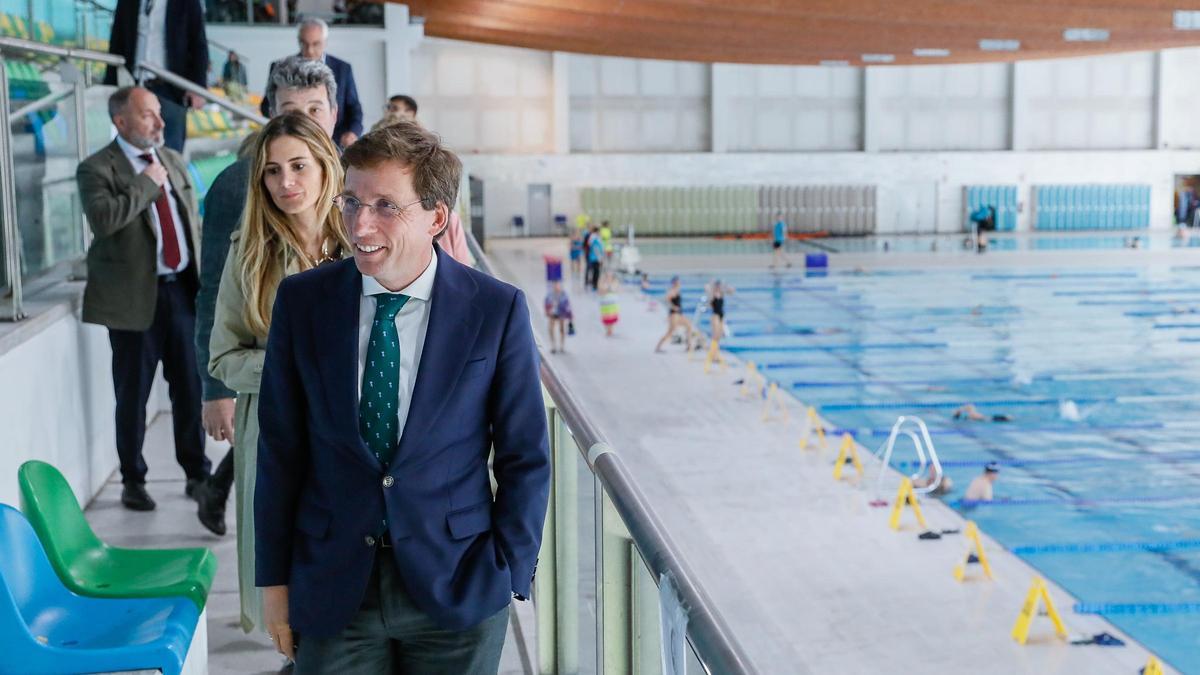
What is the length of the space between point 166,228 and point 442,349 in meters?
3.32

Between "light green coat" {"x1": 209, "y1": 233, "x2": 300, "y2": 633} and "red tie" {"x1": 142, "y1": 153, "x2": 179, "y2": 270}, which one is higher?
"red tie" {"x1": 142, "y1": 153, "x2": 179, "y2": 270}

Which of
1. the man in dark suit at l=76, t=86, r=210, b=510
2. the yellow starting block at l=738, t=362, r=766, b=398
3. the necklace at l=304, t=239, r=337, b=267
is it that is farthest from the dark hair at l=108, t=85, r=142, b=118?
the yellow starting block at l=738, t=362, r=766, b=398

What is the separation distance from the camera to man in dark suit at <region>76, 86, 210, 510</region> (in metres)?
4.69

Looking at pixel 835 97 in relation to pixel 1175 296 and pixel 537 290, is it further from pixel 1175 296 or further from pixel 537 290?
pixel 537 290

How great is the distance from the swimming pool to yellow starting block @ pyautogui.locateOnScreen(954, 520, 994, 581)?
0.60 metres

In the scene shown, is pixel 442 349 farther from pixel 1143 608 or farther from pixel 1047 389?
pixel 1047 389

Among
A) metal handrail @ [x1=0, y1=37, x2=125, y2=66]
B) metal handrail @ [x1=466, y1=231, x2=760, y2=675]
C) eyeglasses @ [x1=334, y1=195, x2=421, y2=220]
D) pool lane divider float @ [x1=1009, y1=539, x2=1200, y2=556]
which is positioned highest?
metal handrail @ [x1=0, y1=37, x2=125, y2=66]

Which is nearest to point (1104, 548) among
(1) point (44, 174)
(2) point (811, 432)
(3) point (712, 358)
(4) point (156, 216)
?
(2) point (811, 432)

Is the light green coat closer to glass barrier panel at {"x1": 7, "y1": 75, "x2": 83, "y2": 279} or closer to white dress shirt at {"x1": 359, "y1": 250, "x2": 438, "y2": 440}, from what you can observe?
white dress shirt at {"x1": 359, "y1": 250, "x2": 438, "y2": 440}

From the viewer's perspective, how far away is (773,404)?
14211 mm

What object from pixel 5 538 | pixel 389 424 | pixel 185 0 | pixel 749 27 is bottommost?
pixel 5 538

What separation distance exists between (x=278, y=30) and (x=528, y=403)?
2283 cm

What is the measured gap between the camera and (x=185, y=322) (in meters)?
5.00

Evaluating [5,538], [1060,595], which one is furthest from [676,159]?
[5,538]
